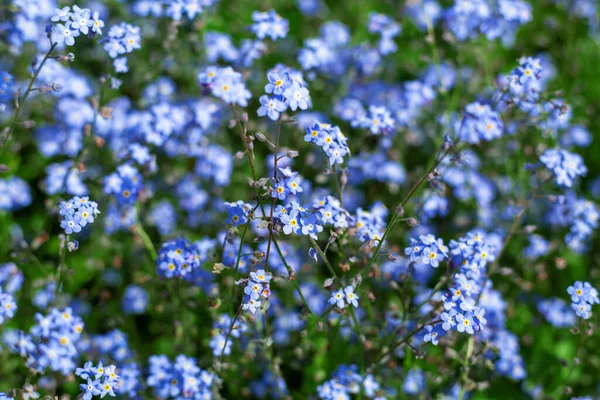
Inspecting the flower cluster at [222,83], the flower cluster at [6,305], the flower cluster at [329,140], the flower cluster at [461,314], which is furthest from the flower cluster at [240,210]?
the flower cluster at [6,305]

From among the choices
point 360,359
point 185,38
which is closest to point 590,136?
point 360,359

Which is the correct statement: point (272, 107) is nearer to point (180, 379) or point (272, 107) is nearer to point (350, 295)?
point (350, 295)

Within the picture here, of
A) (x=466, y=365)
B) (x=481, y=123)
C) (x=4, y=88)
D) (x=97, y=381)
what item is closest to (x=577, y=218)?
(x=481, y=123)

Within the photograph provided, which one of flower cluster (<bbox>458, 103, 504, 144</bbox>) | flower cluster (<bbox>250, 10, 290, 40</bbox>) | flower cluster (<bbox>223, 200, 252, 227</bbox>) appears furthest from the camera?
flower cluster (<bbox>250, 10, 290, 40</bbox>)

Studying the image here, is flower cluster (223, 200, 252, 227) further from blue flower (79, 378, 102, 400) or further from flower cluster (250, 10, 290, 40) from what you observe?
flower cluster (250, 10, 290, 40)

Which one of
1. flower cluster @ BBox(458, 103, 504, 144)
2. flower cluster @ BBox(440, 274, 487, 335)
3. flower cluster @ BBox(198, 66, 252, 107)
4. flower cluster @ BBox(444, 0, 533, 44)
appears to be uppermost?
flower cluster @ BBox(444, 0, 533, 44)

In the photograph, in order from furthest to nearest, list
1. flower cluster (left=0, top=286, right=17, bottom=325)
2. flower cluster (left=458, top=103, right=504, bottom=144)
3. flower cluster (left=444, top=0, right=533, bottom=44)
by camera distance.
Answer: flower cluster (left=444, top=0, right=533, bottom=44) < flower cluster (left=458, top=103, right=504, bottom=144) < flower cluster (left=0, top=286, right=17, bottom=325)

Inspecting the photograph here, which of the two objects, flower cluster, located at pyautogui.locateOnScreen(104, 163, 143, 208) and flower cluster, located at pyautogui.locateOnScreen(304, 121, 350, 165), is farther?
flower cluster, located at pyautogui.locateOnScreen(104, 163, 143, 208)

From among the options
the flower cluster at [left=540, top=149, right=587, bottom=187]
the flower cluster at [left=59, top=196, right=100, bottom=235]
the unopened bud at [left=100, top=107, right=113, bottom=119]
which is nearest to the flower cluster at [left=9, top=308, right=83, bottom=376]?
the flower cluster at [left=59, top=196, right=100, bottom=235]
